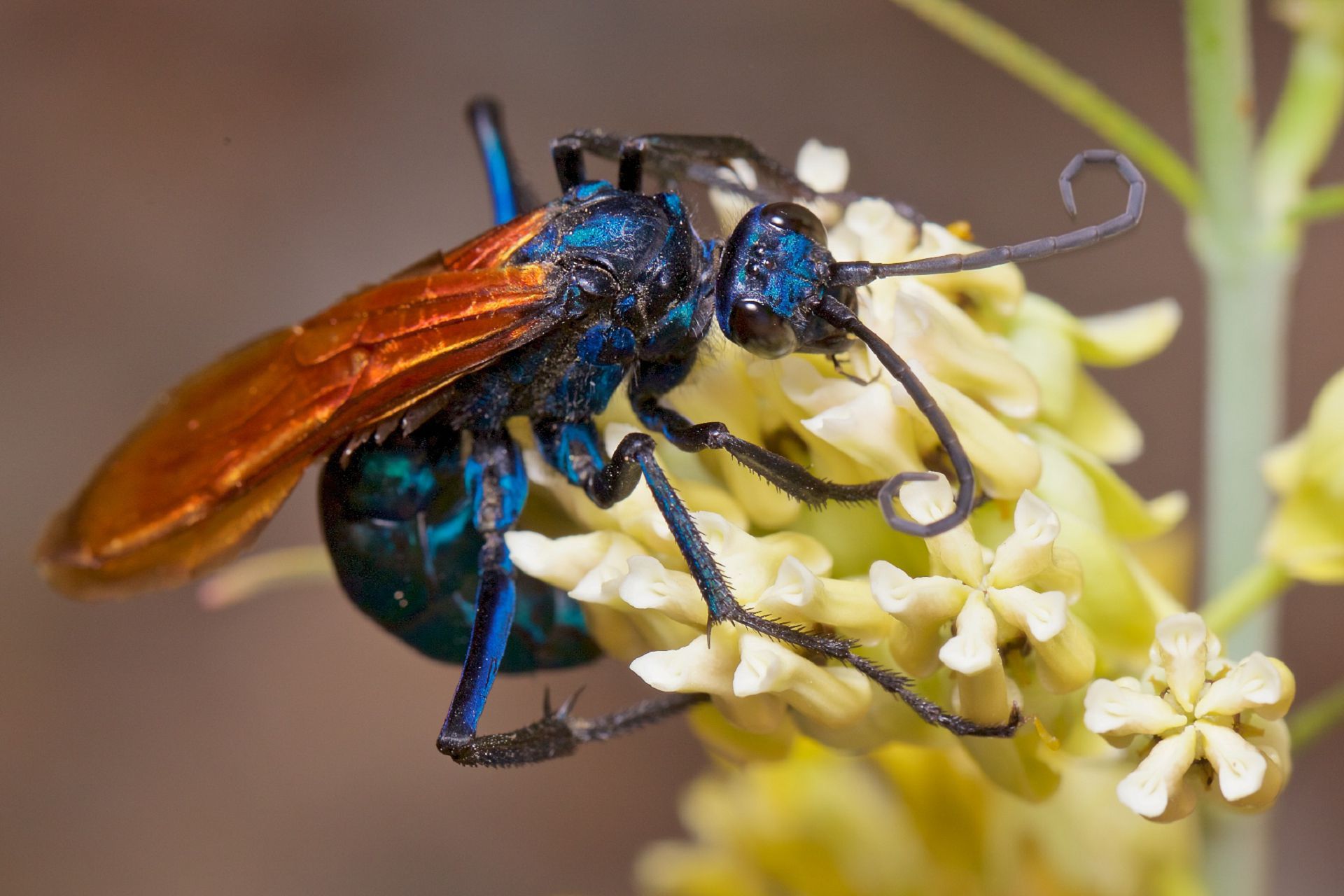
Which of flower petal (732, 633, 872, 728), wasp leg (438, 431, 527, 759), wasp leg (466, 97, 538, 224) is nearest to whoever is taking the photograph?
flower petal (732, 633, 872, 728)

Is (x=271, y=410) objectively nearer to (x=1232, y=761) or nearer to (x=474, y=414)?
(x=474, y=414)

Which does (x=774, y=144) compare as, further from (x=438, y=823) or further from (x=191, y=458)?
(x=191, y=458)

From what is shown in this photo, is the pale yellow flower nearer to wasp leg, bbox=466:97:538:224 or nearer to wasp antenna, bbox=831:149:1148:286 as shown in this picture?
wasp antenna, bbox=831:149:1148:286

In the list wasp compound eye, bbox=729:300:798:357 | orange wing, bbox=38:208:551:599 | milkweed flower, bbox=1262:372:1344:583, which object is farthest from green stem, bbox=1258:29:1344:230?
orange wing, bbox=38:208:551:599

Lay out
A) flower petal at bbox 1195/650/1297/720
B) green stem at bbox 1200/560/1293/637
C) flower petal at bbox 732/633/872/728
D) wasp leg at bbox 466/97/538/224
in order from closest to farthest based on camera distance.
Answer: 1. flower petal at bbox 1195/650/1297/720
2. flower petal at bbox 732/633/872/728
3. green stem at bbox 1200/560/1293/637
4. wasp leg at bbox 466/97/538/224

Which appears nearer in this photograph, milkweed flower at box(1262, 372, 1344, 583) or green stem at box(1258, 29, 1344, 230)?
milkweed flower at box(1262, 372, 1344, 583)

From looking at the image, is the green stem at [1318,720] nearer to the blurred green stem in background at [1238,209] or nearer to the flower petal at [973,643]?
the blurred green stem in background at [1238,209]

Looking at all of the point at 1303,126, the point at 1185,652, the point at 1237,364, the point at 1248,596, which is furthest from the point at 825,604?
the point at 1303,126

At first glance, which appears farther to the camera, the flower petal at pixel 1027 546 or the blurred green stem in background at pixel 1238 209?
the blurred green stem in background at pixel 1238 209

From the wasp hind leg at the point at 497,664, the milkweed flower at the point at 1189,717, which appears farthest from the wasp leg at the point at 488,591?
the milkweed flower at the point at 1189,717
